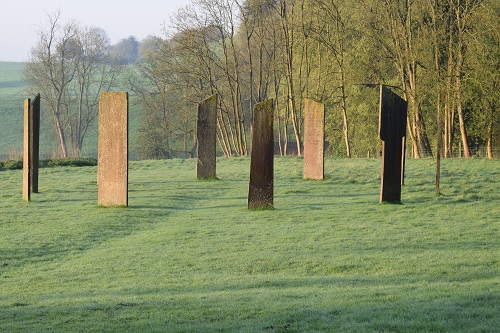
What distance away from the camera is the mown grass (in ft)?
23.6

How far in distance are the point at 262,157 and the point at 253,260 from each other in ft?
20.1

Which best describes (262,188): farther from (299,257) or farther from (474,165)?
(474,165)

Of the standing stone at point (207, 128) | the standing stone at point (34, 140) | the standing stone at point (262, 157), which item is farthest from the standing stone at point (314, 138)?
the standing stone at point (34, 140)

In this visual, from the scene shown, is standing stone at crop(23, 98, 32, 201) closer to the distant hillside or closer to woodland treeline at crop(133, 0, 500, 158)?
woodland treeline at crop(133, 0, 500, 158)

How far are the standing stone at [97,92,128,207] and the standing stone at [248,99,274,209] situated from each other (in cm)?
300

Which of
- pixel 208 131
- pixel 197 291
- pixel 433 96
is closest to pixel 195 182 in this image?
pixel 208 131

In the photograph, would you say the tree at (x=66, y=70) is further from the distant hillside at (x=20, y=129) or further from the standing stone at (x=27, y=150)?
the standing stone at (x=27, y=150)

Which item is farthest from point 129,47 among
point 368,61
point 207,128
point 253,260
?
point 253,260

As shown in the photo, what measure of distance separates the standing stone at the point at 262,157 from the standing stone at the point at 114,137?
118 inches

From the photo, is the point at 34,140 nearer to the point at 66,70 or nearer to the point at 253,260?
the point at 253,260

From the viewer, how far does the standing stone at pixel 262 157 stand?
17.1 metres

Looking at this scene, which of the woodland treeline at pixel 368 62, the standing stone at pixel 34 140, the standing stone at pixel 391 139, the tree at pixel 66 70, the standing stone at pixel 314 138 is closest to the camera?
the standing stone at pixel 391 139

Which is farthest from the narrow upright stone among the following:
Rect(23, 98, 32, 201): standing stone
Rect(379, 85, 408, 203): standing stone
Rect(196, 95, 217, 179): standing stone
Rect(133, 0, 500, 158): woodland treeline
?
Rect(133, 0, 500, 158): woodland treeline

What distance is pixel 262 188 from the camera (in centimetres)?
1745
